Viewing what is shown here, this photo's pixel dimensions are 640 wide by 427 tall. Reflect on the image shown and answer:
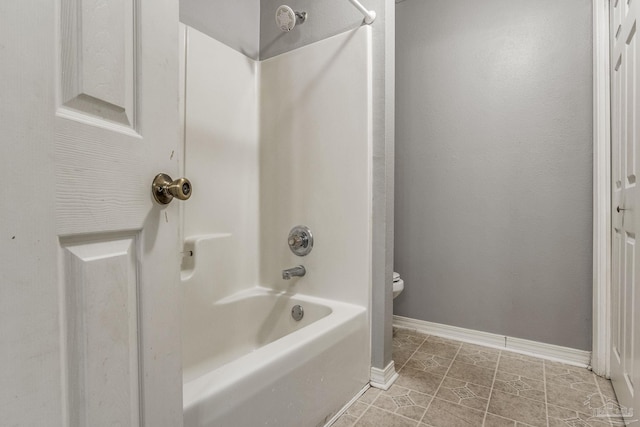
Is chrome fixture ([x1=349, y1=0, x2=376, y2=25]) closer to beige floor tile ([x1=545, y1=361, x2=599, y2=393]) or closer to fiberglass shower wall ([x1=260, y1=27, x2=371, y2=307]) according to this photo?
fiberglass shower wall ([x1=260, y1=27, x2=371, y2=307])

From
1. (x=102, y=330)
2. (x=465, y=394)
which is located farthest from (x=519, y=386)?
(x=102, y=330)

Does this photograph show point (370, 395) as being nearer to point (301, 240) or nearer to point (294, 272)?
point (294, 272)

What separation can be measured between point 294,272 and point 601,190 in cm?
169

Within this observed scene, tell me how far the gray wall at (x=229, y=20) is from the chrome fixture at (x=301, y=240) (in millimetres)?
1169

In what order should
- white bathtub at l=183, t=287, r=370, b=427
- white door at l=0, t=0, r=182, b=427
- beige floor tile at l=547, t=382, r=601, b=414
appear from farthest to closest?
beige floor tile at l=547, t=382, r=601, b=414, white bathtub at l=183, t=287, r=370, b=427, white door at l=0, t=0, r=182, b=427

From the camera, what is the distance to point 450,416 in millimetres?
1382

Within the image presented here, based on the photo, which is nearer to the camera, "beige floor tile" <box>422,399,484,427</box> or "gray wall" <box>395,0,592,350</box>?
"beige floor tile" <box>422,399,484,427</box>

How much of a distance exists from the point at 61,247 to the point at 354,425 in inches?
51.5

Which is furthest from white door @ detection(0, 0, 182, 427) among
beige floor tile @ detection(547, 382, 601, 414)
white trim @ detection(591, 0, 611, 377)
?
white trim @ detection(591, 0, 611, 377)

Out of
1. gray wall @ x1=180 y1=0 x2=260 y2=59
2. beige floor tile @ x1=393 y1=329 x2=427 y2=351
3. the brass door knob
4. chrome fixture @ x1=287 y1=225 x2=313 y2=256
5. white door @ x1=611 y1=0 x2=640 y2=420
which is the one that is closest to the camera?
the brass door knob

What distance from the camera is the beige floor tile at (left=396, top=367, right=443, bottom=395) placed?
1599 millimetres

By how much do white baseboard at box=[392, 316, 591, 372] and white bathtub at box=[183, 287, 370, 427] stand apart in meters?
0.86

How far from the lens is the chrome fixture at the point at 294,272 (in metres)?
1.78

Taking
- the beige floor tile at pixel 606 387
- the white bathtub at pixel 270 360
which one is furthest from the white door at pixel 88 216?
the beige floor tile at pixel 606 387
